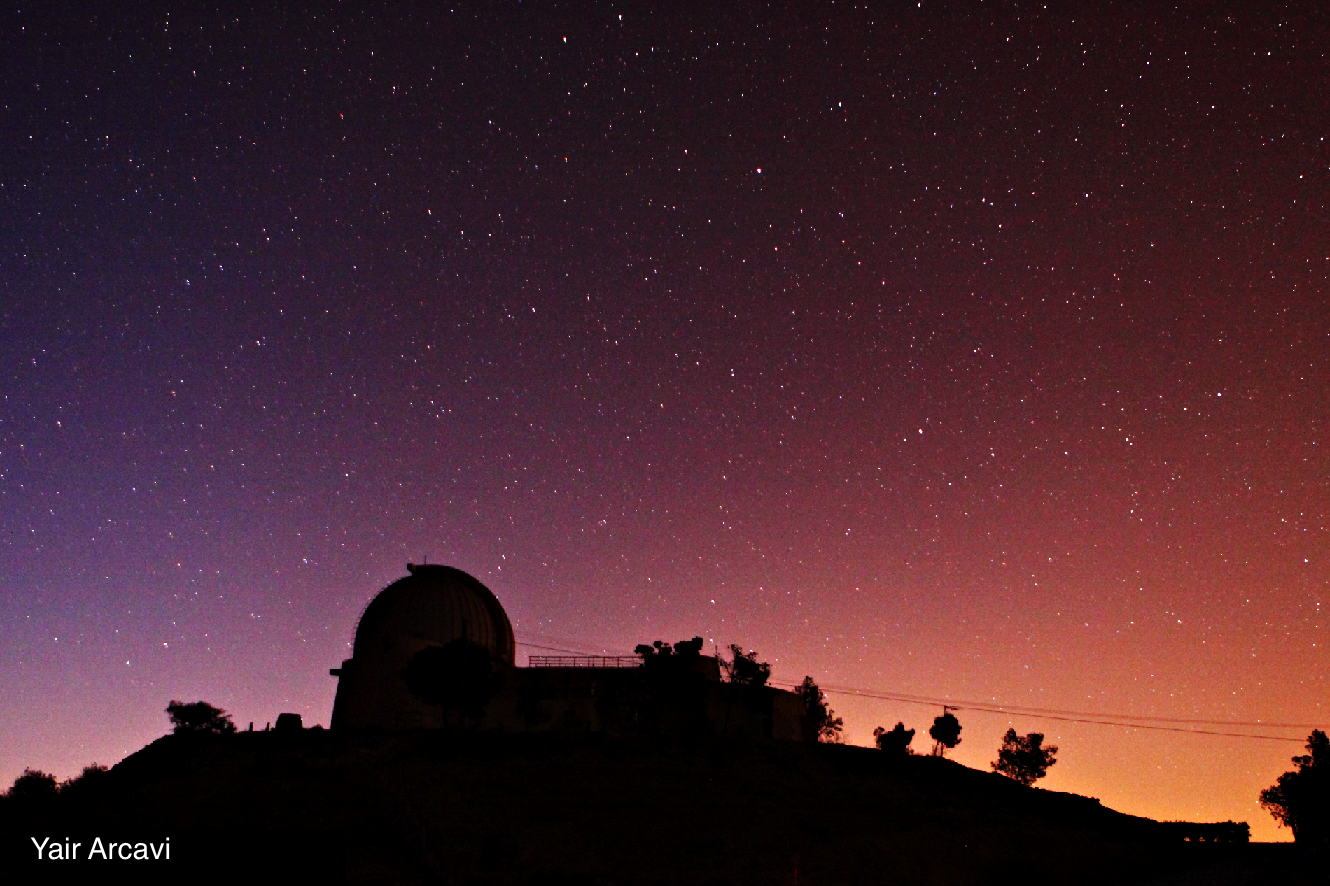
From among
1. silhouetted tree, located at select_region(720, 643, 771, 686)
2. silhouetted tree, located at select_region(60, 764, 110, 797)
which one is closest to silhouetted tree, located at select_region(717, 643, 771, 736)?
silhouetted tree, located at select_region(720, 643, 771, 686)

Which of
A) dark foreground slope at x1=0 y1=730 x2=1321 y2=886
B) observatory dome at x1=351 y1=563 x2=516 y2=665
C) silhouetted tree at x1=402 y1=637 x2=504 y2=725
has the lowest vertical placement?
dark foreground slope at x1=0 y1=730 x2=1321 y2=886

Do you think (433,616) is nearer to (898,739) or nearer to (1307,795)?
(898,739)

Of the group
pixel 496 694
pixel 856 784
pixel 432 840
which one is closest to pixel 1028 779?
pixel 856 784

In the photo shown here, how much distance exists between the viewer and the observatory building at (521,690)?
57719mm

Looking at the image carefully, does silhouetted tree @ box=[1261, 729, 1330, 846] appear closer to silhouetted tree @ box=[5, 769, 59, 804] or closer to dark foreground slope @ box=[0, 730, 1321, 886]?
dark foreground slope @ box=[0, 730, 1321, 886]

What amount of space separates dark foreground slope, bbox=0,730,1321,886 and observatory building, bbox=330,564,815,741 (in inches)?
364

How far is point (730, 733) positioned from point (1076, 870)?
84.9ft

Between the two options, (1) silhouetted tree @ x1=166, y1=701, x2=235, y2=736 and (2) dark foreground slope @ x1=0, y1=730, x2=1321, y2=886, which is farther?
(1) silhouetted tree @ x1=166, y1=701, x2=235, y2=736

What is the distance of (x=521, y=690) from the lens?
58844mm

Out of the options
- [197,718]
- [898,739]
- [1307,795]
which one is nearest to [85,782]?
[197,718]

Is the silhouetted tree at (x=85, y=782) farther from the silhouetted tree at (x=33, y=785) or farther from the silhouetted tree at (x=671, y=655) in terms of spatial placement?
the silhouetted tree at (x=671, y=655)

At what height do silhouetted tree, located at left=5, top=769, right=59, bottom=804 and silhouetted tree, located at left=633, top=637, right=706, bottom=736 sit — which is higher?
silhouetted tree, located at left=633, top=637, right=706, bottom=736

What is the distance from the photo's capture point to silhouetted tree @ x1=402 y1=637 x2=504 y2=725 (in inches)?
2079

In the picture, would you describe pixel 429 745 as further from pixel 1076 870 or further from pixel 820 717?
pixel 820 717
